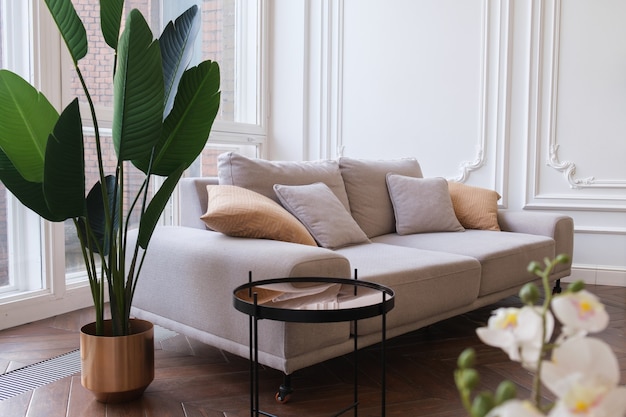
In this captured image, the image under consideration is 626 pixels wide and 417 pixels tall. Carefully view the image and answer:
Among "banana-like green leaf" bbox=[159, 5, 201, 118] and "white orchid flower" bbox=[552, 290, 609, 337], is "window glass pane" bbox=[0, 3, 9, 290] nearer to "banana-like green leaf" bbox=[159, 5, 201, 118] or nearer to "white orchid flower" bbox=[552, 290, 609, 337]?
"banana-like green leaf" bbox=[159, 5, 201, 118]

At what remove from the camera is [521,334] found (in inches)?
19.6

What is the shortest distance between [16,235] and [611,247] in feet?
12.4

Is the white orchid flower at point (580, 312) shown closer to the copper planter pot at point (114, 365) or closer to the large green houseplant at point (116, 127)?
the large green houseplant at point (116, 127)

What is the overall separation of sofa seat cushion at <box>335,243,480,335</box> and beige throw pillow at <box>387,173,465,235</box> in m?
0.62

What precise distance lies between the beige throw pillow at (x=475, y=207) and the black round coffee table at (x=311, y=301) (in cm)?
198

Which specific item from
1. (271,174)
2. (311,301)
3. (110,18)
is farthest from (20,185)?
(271,174)

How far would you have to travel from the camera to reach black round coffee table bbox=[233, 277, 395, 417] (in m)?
1.59

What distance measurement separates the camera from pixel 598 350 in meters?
0.47

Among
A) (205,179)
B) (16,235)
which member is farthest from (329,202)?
(16,235)

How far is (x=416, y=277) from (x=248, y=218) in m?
0.73

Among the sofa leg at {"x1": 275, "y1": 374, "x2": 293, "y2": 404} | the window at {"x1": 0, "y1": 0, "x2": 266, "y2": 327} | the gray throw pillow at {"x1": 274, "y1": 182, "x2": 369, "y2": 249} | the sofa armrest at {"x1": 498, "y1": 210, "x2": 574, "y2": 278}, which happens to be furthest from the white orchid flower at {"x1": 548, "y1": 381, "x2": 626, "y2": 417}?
the sofa armrest at {"x1": 498, "y1": 210, "x2": 574, "y2": 278}

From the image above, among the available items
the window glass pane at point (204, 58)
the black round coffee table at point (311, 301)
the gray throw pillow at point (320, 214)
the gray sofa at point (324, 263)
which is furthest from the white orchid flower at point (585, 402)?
the window glass pane at point (204, 58)

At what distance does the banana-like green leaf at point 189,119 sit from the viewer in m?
2.00

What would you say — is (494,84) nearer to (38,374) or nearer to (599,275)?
(599,275)
